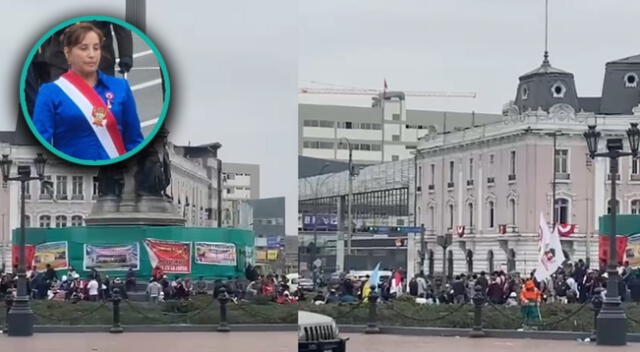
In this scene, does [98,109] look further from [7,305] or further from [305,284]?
[7,305]

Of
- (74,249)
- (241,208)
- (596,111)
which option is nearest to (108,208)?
(74,249)

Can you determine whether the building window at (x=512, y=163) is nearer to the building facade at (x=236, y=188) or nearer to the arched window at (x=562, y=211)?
the arched window at (x=562, y=211)

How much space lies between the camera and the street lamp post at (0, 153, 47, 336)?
7.20 meters

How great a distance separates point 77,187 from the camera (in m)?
7.23

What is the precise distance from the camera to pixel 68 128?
704cm

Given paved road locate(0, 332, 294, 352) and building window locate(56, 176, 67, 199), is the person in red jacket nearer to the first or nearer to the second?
paved road locate(0, 332, 294, 352)

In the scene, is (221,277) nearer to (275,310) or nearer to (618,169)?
(275,310)

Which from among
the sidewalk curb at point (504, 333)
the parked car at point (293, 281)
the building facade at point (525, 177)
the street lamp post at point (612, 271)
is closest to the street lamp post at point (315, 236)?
the parked car at point (293, 281)

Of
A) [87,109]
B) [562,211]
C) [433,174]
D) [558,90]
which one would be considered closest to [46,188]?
[87,109]

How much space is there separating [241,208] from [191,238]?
563mm

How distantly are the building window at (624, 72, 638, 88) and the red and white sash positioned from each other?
291 inches

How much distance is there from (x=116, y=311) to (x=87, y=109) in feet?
3.89

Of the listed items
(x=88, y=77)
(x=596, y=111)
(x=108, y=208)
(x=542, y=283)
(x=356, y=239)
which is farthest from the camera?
(x=542, y=283)

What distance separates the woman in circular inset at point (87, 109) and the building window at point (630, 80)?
7345 millimetres
